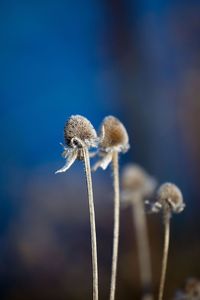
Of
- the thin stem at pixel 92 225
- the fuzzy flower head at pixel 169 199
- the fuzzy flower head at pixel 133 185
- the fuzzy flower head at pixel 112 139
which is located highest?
the fuzzy flower head at pixel 133 185

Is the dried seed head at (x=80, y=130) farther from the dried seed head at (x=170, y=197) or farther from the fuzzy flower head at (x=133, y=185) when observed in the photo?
the fuzzy flower head at (x=133, y=185)

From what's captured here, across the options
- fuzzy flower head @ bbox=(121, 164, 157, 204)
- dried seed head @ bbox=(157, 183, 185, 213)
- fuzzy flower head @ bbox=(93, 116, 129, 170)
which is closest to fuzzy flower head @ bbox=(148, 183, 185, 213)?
dried seed head @ bbox=(157, 183, 185, 213)

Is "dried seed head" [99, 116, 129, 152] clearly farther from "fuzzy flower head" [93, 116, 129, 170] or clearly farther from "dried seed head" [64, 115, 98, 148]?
"dried seed head" [64, 115, 98, 148]

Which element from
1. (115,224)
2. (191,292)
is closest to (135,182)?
(191,292)

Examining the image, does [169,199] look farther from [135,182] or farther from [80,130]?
[135,182]

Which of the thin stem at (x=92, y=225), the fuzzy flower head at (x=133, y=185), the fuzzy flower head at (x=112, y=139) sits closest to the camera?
the thin stem at (x=92, y=225)

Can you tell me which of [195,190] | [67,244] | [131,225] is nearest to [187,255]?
[131,225]

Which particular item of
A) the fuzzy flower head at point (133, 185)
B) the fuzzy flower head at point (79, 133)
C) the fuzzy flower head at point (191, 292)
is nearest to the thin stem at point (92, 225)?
the fuzzy flower head at point (79, 133)

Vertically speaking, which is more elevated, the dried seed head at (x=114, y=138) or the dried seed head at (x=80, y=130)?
the dried seed head at (x=114, y=138)
